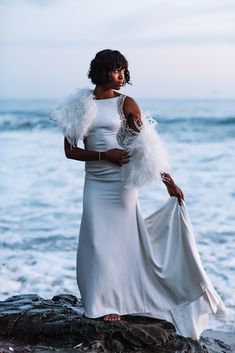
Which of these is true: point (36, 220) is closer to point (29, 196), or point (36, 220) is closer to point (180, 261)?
point (29, 196)

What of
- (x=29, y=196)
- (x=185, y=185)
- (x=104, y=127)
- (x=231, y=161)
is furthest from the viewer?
(x=231, y=161)

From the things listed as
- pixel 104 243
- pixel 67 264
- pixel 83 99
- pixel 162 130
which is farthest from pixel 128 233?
pixel 162 130

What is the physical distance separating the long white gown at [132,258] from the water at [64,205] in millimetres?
1053

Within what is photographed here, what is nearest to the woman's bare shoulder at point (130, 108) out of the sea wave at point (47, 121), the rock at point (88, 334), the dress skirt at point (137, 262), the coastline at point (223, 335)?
the dress skirt at point (137, 262)

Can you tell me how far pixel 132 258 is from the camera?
481 cm

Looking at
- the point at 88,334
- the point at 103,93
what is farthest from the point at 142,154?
the point at 88,334

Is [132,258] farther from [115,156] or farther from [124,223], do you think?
[115,156]

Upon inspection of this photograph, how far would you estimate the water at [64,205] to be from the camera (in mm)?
7488

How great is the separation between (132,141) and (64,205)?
27.2 feet

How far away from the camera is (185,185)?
15.2 metres

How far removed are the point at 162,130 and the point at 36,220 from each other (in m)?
20.2

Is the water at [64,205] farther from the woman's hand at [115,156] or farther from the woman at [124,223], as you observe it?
the woman's hand at [115,156]

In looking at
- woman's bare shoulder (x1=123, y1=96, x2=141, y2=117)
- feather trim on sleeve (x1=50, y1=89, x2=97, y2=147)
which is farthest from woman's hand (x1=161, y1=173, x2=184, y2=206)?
feather trim on sleeve (x1=50, y1=89, x2=97, y2=147)

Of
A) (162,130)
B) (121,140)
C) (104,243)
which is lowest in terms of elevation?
(162,130)
